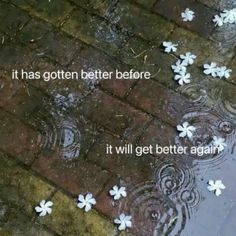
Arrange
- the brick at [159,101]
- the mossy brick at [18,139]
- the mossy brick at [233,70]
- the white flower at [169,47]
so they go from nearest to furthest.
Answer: the mossy brick at [18,139]
the brick at [159,101]
the mossy brick at [233,70]
the white flower at [169,47]

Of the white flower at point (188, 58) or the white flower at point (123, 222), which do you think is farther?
the white flower at point (188, 58)

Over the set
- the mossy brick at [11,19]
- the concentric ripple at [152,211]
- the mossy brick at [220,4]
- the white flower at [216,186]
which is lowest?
the concentric ripple at [152,211]

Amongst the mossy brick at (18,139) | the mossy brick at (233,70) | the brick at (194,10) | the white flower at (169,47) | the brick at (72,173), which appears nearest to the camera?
the brick at (72,173)

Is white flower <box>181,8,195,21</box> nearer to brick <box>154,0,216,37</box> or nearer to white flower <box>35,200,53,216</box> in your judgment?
brick <box>154,0,216,37</box>

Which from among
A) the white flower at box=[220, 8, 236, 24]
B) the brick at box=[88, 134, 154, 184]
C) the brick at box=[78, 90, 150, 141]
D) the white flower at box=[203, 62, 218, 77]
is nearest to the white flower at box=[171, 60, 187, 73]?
the white flower at box=[203, 62, 218, 77]

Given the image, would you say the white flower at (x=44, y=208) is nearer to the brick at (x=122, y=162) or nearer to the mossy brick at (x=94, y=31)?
the brick at (x=122, y=162)

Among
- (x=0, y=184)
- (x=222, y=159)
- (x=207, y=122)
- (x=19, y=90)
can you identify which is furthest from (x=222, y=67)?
(x=0, y=184)

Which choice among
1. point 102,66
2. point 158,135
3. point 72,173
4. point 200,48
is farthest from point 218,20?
point 72,173

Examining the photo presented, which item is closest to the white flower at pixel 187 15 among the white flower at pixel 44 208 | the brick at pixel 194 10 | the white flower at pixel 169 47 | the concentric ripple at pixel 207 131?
the brick at pixel 194 10
